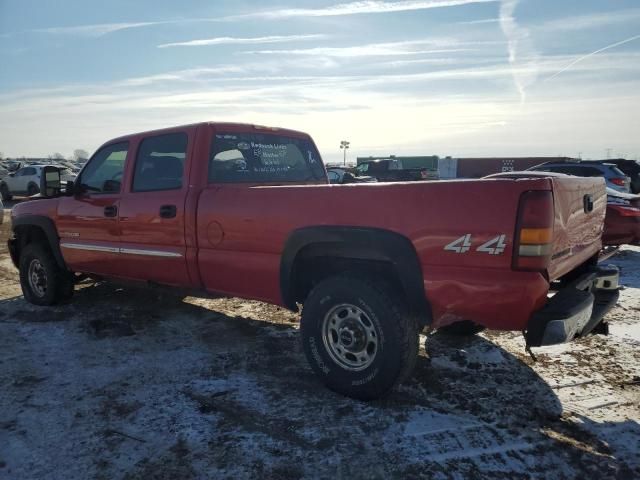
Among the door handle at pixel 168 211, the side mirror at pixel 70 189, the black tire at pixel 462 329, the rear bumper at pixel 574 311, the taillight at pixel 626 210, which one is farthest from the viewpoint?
the taillight at pixel 626 210

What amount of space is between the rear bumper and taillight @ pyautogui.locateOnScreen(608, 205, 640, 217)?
3.76 metres

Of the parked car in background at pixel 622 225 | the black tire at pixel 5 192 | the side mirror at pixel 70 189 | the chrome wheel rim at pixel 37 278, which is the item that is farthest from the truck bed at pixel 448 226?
the black tire at pixel 5 192

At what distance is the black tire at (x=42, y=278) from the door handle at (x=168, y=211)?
2.25 m

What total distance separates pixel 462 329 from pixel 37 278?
16.0 feet

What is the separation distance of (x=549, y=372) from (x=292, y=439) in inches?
84.2

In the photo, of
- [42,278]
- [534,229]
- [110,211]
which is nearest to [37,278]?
[42,278]

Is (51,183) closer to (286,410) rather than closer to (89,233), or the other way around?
(89,233)

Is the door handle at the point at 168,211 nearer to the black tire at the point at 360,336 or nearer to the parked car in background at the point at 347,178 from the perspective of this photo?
the black tire at the point at 360,336

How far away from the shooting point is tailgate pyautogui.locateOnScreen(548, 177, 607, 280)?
2.74m

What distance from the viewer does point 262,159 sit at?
Answer: 450 cm

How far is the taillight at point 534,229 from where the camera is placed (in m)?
2.51

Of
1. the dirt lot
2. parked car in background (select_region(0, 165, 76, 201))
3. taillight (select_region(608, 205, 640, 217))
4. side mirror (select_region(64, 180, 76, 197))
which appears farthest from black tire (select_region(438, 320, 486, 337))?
parked car in background (select_region(0, 165, 76, 201))

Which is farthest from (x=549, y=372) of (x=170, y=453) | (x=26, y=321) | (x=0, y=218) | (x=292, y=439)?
(x=0, y=218)

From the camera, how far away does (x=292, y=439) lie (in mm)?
2789
